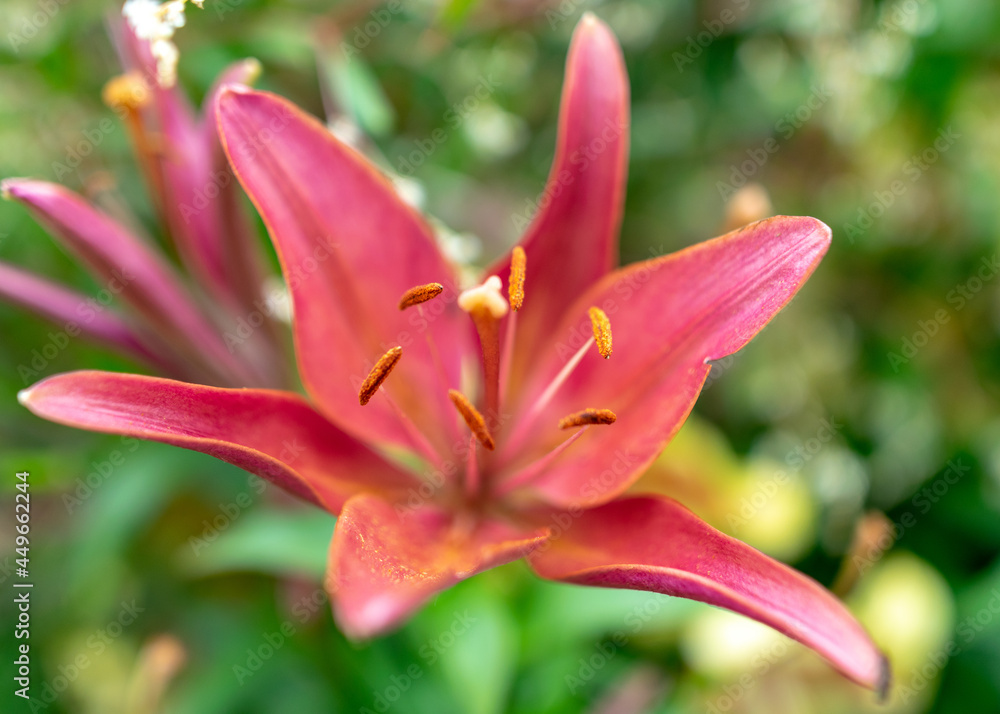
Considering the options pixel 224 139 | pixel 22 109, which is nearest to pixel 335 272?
pixel 224 139

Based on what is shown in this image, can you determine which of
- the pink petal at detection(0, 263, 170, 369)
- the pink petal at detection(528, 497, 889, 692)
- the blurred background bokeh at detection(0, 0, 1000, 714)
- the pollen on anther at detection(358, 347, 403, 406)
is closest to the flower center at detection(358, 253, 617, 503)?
the pollen on anther at detection(358, 347, 403, 406)

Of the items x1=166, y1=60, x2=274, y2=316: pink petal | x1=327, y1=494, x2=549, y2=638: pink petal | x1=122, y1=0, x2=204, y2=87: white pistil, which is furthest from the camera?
x1=166, y1=60, x2=274, y2=316: pink petal

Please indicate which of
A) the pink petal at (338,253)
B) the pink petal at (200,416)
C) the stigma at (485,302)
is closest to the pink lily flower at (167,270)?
the pink petal at (338,253)

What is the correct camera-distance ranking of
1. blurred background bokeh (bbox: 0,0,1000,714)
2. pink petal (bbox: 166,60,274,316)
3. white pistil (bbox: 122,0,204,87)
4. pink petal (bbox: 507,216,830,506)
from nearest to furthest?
pink petal (bbox: 507,216,830,506) < white pistil (bbox: 122,0,204,87) < pink petal (bbox: 166,60,274,316) < blurred background bokeh (bbox: 0,0,1000,714)

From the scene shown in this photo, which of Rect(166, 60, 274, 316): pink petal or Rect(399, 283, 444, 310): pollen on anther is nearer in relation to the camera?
Rect(399, 283, 444, 310): pollen on anther

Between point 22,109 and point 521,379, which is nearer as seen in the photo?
point 521,379

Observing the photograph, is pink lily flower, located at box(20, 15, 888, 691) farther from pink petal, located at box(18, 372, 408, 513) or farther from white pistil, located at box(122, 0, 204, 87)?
white pistil, located at box(122, 0, 204, 87)

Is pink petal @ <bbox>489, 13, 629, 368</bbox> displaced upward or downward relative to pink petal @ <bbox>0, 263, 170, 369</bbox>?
upward

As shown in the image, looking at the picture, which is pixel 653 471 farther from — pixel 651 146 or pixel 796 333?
pixel 651 146
